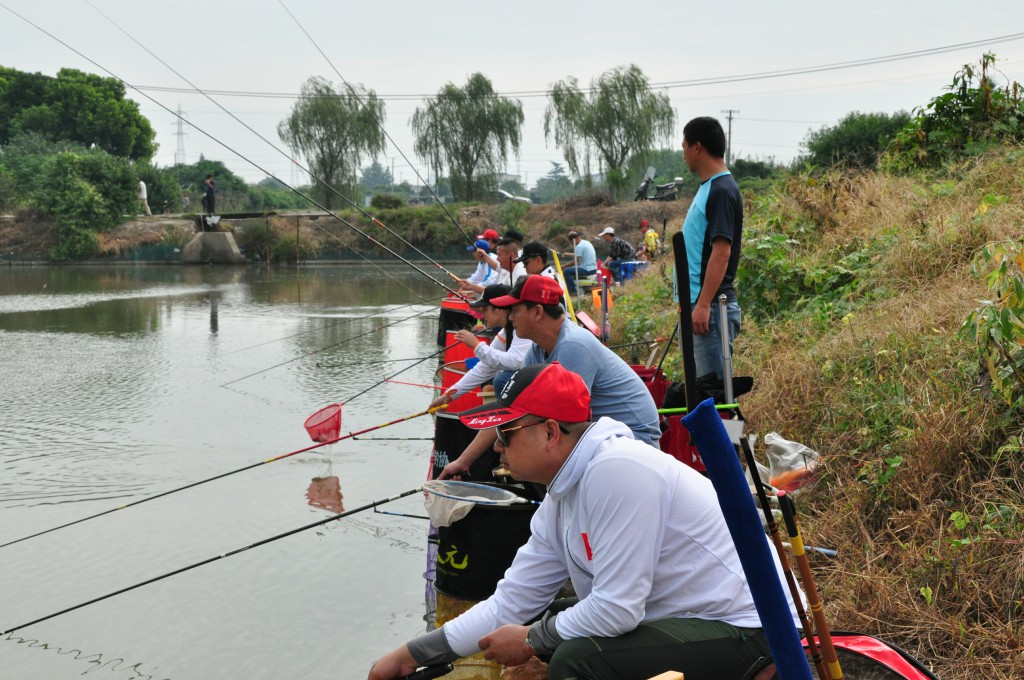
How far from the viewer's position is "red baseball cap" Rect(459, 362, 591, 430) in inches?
107

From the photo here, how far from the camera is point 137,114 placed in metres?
78.6

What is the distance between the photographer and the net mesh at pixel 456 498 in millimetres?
3990

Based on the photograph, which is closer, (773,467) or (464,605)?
(464,605)

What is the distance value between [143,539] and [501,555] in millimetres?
3078

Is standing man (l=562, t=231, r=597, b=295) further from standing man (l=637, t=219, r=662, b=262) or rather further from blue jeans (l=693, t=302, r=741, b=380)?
blue jeans (l=693, t=302, r=741, b=380)

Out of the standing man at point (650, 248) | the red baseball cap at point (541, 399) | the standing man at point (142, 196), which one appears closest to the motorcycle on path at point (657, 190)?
the standing man at point (650, 248)

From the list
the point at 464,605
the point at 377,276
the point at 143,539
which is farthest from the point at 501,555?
the point at 377,276

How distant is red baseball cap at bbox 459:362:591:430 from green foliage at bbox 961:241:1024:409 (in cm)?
213

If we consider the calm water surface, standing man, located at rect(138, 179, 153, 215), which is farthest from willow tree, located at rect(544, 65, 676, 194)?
the calm water surface

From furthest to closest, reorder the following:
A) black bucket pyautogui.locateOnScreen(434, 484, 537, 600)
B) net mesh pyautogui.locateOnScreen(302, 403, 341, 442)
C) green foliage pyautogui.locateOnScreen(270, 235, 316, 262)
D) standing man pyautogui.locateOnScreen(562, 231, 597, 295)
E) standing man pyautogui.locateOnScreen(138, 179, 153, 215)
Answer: standing man pyautogui.locateOnScreen(138, 179, 153, 215)
green foliage pyautogui.locateOnScreen(270, 235, 316, 262)
standing man pyautogui.locateOnScreen(562, 231, 597, 295)
net mesh pyautogui.locateOnScreen(302, 403, 341, 442)
black bucket pyautogui.locateOnScreen(434, 484, 537, 600)

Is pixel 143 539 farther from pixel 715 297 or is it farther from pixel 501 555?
pixel 715 297

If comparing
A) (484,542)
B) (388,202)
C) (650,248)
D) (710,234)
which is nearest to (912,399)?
(710,234)

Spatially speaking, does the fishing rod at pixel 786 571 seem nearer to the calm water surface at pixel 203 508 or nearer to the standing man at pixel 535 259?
the calm water surface at pixel 203 508

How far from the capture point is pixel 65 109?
241 ft
